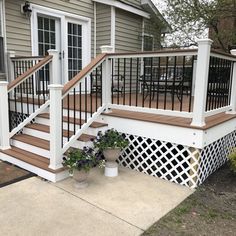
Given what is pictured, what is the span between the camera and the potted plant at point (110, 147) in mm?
3379

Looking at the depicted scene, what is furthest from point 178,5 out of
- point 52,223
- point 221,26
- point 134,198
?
point 52,223

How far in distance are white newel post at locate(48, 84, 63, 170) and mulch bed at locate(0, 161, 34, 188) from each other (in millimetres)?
435

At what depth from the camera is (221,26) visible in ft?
27.1

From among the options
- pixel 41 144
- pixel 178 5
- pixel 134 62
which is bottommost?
pixel 41 144

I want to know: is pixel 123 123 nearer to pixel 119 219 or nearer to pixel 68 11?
pixel 119 219

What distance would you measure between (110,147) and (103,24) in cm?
469

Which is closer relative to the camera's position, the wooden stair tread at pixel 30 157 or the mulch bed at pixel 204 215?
the mulch bed at pixel 204 215

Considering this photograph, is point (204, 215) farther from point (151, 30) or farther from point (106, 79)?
point (151, 30)

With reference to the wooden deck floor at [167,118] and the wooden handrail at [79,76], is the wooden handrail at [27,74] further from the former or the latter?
the wooden deck floor at [167,118]

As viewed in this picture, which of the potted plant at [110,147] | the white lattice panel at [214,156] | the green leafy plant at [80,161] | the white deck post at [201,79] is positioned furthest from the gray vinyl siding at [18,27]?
the white lattice panel at [214,156]

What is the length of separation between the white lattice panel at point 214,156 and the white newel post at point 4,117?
9.39 ft

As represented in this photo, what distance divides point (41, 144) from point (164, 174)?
1795 mm

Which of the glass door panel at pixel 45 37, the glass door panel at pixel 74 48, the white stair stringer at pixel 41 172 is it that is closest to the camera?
the white stair stringer at pixel 41 172

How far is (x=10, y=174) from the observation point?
3.48 m
